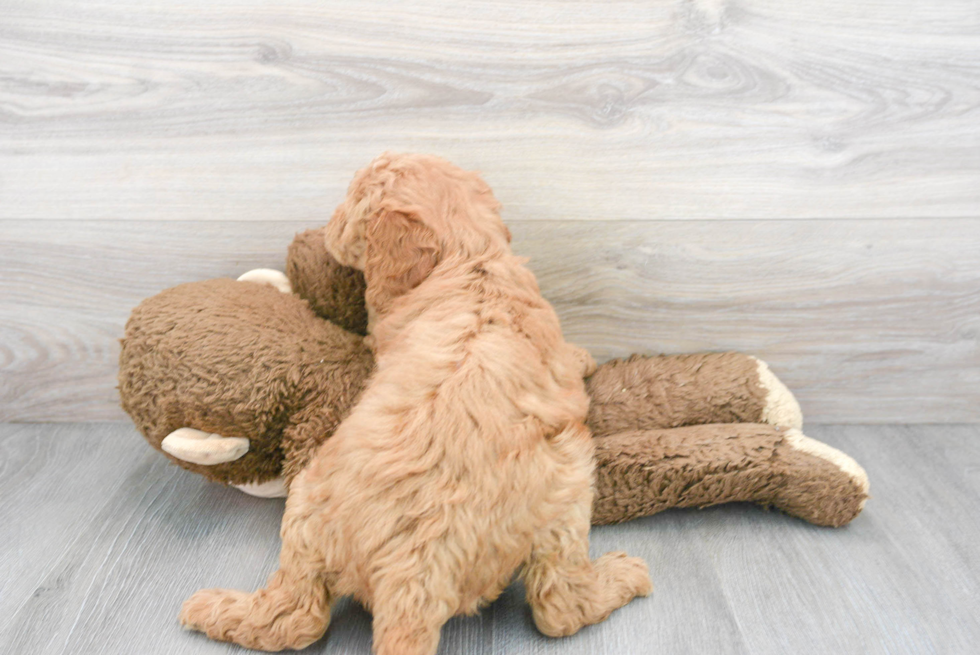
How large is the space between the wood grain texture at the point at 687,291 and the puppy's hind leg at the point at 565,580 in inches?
21.6

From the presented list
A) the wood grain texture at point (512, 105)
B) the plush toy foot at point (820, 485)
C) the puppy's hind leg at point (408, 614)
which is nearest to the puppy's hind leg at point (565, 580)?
the puppy's hind leg at point (408, 614)

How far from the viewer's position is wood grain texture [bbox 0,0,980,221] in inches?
49.6

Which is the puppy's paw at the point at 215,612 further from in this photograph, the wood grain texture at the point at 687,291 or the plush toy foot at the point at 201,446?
the wood grain texture at the point at 687,291

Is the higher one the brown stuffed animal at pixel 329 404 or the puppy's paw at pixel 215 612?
the brown stuffed animal at pixel 329 404

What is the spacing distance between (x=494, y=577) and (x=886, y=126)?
111 centimetres

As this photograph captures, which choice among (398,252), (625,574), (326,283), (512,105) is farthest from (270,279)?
(625,574)

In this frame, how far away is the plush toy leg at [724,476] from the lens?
4.00 feet

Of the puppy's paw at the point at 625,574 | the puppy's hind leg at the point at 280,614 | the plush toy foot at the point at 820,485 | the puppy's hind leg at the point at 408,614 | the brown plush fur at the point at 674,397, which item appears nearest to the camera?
the puppy's hind leg at the point at 408,614

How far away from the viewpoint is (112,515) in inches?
50.8

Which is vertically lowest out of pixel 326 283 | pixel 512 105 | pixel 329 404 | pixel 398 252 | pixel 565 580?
pixel 565 580

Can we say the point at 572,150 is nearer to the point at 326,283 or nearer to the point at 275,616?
the point at 326,283

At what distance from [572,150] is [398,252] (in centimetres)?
47

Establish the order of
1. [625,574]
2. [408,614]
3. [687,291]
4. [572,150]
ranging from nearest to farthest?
1. [408,614]
2. [625,574]
3. [572,150]
4. [687,291]

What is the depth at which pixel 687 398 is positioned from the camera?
4.37 ft
